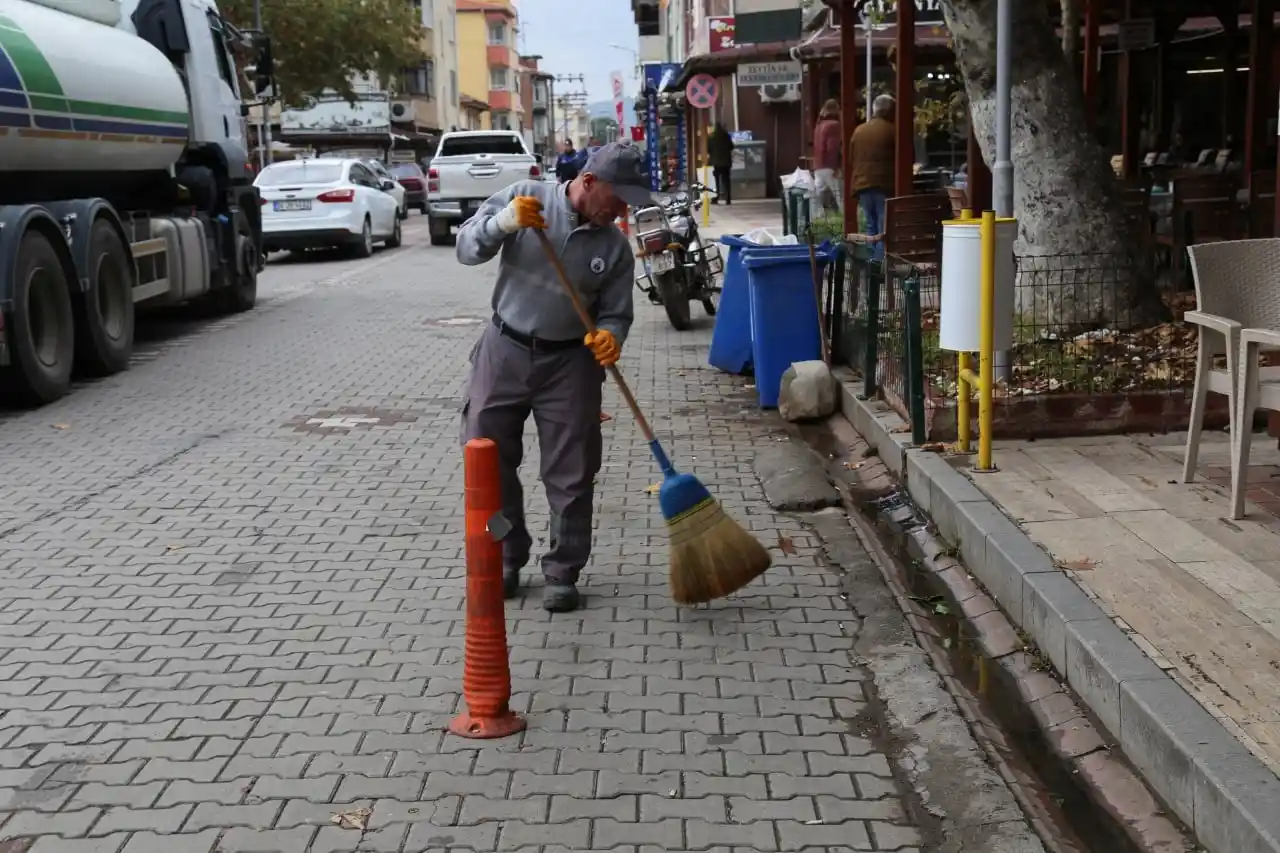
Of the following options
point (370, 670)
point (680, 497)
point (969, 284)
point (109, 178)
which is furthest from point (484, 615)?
point (109, 178)

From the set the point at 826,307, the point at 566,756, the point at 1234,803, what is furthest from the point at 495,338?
the point at 826,307

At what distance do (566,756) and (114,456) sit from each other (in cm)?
517

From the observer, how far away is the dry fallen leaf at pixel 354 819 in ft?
12.0

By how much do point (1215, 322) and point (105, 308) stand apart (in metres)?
8.97

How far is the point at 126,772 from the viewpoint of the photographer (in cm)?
401

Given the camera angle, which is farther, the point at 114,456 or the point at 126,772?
the point at 114,456

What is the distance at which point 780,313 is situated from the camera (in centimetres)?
965

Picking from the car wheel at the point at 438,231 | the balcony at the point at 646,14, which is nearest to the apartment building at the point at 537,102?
the balcony at the point at 646,14

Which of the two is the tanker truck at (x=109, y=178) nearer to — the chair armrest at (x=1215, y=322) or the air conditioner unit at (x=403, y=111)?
the chair armrest at (x=1215, y=322)

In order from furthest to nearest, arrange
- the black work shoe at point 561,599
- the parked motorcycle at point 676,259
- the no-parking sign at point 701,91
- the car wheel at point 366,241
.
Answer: the no-parking sign at point 701,91 < the car wheel at point 366,241 < the parked motorcycle at point 676,259 < the black work shoe at point 561,599

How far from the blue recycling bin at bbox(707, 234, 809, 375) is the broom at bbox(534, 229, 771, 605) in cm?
490

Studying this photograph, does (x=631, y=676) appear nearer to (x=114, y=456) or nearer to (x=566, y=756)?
(x=566, y=756)

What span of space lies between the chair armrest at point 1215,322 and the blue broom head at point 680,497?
2118 millimetres

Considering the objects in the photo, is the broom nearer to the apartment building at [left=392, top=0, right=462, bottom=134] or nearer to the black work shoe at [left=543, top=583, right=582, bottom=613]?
the black work shoe at [left=543, top=583, right=582, bottom=613]
